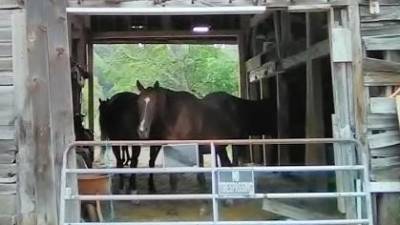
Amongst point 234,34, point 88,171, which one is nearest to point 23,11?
point 88,171

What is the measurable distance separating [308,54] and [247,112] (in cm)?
209

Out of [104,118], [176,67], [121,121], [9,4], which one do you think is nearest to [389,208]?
[9,4]

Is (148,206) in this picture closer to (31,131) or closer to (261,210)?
(261,210)

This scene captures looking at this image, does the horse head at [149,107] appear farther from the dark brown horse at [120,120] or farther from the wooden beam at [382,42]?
the wooden beam at [382,42]

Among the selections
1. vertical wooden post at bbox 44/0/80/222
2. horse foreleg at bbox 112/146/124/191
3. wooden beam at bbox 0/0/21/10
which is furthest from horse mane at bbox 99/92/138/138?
wooden beam at bbox 0/0/21/10

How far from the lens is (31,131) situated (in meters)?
5.43

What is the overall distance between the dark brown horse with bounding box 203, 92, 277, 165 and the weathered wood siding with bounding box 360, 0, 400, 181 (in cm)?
423

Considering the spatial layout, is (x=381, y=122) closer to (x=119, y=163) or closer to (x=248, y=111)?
(x=248, y=111)

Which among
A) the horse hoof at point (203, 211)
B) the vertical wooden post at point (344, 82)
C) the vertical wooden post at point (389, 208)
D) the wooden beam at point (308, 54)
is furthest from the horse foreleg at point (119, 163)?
the vertical wooden post at point (389, 208)

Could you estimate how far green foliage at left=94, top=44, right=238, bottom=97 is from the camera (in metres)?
26.2

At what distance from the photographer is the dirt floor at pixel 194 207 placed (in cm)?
702

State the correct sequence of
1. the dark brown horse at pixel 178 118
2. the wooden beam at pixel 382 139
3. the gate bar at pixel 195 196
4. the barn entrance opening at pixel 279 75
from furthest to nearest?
the dark brown horse at pixel 178 118 → the barn entrance opening at pixel 279 75 → the wooden beam at pixel 382 139 → the gate bar at pixel 195 196

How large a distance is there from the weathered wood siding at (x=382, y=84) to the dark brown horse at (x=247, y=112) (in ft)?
13.9

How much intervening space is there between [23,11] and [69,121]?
3.62 ft
